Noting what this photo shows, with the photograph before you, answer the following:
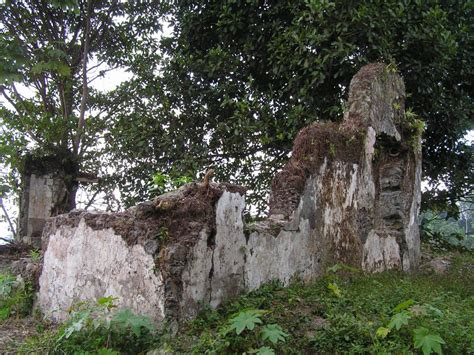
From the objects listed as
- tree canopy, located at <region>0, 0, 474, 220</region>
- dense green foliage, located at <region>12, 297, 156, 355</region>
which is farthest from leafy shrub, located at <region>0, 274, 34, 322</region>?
A: tree canopy, located at <region>0, 0, 474, 220</region>

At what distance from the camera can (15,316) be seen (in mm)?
4902

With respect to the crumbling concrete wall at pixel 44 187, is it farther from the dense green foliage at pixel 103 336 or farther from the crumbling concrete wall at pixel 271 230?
the dense green foliage at pixel 103 336

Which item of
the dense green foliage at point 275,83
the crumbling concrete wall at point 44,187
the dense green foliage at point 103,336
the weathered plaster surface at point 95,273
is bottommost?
the dense green foliage at point 103,336

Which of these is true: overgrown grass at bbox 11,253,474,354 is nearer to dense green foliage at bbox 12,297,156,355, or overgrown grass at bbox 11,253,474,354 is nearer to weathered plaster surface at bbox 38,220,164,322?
dense green foliage at bbox 12,297,156,355

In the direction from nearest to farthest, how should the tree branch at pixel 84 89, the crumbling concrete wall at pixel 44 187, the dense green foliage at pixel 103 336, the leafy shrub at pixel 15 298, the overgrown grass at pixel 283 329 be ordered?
the overgrown grass at pixel 283 329 < the dense green foliage at pixel 103 336 < the leafy shrub at pixel 15 298 < the crumbling concrete wall at pixel 44 187 < the tree branch at pixel 84 89

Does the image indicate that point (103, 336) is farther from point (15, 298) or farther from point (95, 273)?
point (15, 298)

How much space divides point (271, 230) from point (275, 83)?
5021mm

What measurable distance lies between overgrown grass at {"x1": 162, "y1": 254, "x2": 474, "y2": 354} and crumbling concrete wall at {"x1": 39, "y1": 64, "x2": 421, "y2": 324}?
0.24 m

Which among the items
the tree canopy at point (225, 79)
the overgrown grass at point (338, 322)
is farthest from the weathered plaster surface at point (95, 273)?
the tree canopy at point (225, 79)

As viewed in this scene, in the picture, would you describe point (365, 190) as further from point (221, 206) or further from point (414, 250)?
point (221, 206)

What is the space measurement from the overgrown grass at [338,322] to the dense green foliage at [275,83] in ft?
13.3

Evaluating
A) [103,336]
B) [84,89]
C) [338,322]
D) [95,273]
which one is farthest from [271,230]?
[84,89]

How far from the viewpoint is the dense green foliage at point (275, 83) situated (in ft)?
25.6

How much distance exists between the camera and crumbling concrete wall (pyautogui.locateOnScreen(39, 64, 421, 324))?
3826 millimetres
